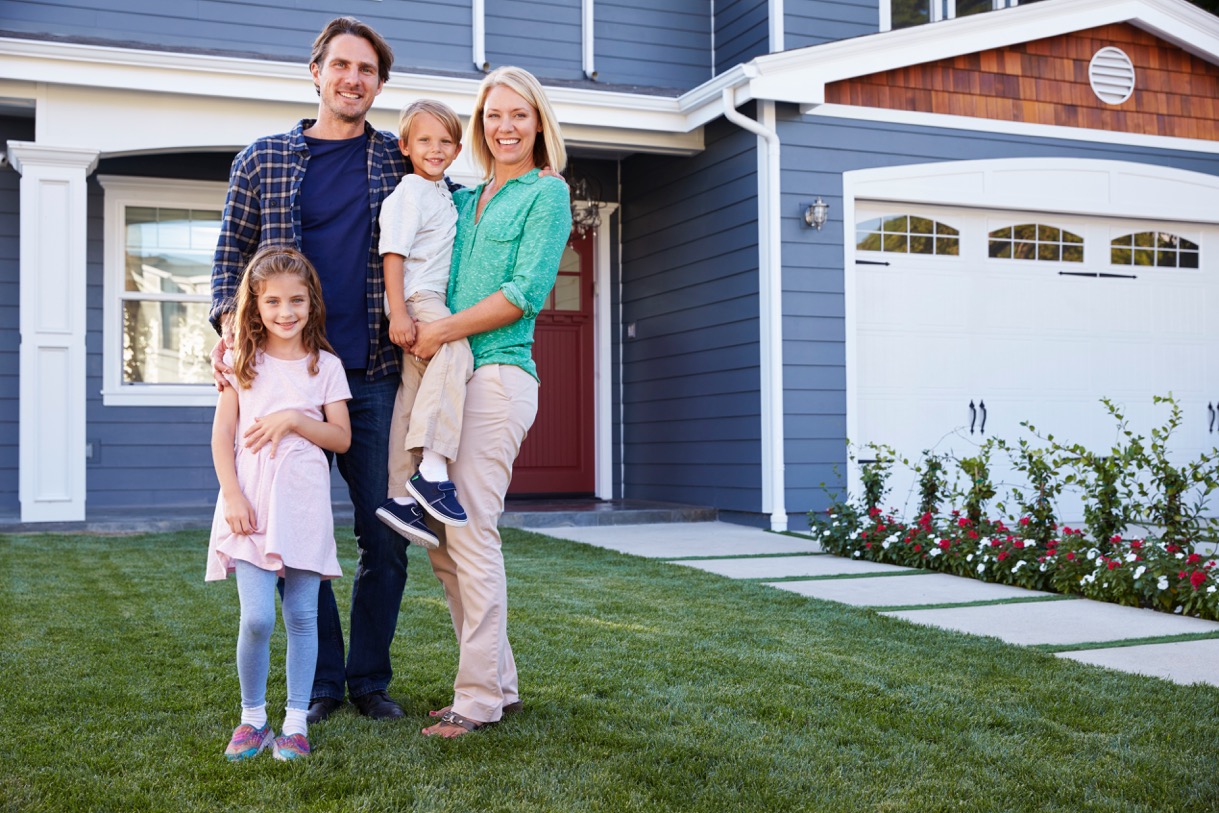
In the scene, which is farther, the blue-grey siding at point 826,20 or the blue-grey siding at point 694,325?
the blue-grey siding at point 826,20

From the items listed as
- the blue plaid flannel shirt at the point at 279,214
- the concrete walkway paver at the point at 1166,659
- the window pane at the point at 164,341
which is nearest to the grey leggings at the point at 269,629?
the blue plaid flannel shirt at the point at 279,214

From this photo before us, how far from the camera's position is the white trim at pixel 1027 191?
299 inches

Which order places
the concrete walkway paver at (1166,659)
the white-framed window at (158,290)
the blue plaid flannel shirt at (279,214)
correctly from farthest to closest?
the white-framed window at (158,290) → the concrete walkway paver at (1166,659) → the blue plaid flannel shirt at (279,214)

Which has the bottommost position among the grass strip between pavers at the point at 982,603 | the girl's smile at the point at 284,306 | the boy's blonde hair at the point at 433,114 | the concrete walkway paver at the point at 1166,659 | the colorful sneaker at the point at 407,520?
the concrete walkway paver at the point at 1166,659

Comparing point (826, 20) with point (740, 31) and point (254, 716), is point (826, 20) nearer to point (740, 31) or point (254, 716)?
point (740, 31)

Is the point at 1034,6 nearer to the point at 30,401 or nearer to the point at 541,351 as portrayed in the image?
the point at 541,351

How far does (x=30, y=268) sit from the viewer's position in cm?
683

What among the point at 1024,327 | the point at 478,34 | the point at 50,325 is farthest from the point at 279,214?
the point at 1024,327

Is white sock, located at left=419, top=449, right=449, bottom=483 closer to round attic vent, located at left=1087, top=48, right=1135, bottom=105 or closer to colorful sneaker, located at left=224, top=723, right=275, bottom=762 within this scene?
colorful sneaker, located at left=224, top=723, right=275, bottom=762

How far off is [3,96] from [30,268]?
3.27 feet

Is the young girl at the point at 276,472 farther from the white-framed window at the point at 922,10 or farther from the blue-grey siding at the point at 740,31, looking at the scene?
the white-framed window at the point at 922,10

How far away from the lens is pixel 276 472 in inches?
100

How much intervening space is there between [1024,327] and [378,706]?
643 centimetres

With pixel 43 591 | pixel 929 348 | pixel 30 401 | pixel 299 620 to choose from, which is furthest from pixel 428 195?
pixel 929 348
